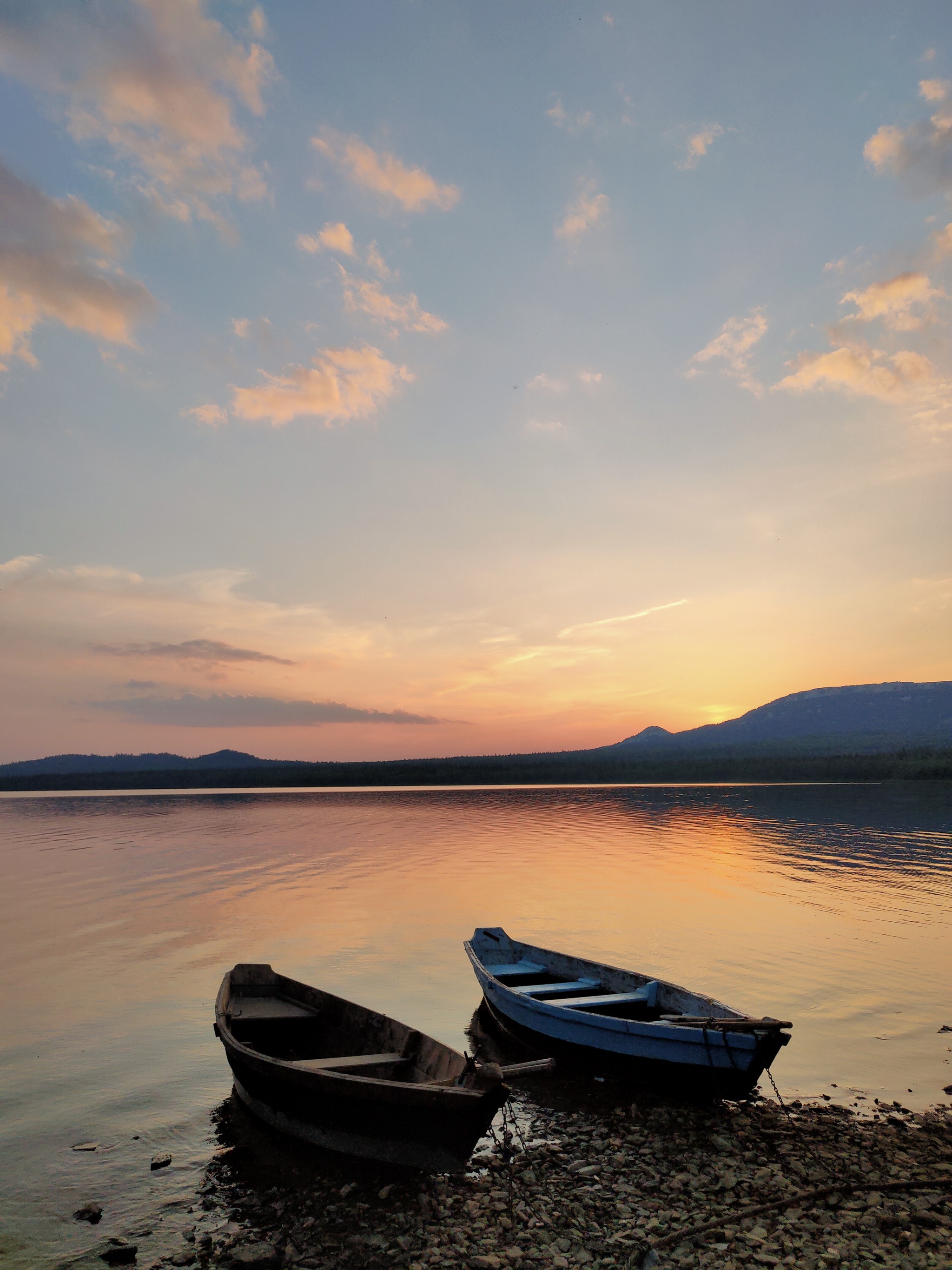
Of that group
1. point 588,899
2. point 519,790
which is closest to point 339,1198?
point 588,899

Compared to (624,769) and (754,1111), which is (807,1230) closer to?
(754,1111)

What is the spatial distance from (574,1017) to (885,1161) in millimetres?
4590

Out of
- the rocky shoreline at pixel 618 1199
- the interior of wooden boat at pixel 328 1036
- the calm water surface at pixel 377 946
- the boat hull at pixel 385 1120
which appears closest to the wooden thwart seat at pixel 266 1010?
the interior of wooden boat at pixel 328 1036

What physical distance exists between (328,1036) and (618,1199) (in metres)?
5.71

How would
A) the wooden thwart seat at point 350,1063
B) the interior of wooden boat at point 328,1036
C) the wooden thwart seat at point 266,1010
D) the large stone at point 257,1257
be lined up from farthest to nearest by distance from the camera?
1. the wooden thwart seat at point 266,1010
2. the interior of wooden boat at point 328,1036
3. the wooden thwart seat at point 350,1063
4. the large stone at point 257,1257

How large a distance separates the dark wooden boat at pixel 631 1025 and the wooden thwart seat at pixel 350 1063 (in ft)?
10.4

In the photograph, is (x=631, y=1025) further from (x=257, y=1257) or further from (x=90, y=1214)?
(x=90, y=1214)

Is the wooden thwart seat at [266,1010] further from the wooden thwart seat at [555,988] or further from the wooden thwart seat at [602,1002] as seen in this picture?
the wooden thwart seat at [602,1002]

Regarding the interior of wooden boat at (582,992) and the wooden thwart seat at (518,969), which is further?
the wooden thwart seat at (518,969)

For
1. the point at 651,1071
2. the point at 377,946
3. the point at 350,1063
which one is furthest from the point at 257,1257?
the point at 377,946

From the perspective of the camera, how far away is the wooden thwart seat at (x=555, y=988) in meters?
14.2

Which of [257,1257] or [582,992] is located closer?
[257,1257]

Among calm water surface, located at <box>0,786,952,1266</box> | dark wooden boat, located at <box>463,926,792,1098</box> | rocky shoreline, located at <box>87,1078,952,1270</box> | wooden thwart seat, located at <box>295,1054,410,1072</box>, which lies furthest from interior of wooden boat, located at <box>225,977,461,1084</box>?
dark wooden boat, located at <box>463,926,792,1098</box>

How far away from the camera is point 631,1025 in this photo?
11.5 metres
